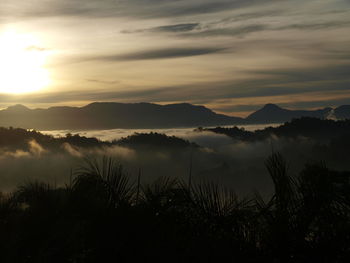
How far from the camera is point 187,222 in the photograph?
891 centimetres

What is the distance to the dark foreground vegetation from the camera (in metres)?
7.89

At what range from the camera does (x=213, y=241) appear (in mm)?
8109

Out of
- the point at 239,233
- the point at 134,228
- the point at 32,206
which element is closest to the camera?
the point at 239,233

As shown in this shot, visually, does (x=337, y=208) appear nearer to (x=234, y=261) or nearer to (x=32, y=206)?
(x=234, y=261)

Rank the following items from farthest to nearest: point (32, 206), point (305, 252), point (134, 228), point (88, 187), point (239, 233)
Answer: point (32, 206), point (88, 187), point (134, 228), point (239, 233), point (305, 252)

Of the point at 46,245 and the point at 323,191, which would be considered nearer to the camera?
the point at 323,191

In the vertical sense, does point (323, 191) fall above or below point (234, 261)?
→ above

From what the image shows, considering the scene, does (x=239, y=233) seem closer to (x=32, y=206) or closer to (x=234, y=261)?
(x=234, y=261)

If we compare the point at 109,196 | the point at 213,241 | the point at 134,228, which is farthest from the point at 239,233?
the point at 109,196

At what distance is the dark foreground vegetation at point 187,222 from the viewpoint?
311 inches

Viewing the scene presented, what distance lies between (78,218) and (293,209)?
161 inches

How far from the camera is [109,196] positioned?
966 cm

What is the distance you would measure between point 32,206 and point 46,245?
1.71m

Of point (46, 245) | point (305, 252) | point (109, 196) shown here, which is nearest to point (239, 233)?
point (305, 252)
